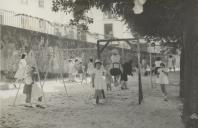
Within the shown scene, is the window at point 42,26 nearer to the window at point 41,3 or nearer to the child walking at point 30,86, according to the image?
the window at point 41,3

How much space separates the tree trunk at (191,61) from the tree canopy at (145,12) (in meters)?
0.30

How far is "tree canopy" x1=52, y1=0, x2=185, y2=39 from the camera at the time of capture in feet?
31.2

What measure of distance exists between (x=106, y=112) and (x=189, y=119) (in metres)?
3.18

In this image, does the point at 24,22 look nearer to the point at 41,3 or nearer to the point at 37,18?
the point at 37,18

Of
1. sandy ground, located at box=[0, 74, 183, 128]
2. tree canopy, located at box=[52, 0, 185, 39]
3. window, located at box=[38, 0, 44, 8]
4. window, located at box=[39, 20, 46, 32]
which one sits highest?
window, located at box=[38, 0, 44, 8]

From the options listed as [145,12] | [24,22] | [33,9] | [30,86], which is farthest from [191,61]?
[33,9]

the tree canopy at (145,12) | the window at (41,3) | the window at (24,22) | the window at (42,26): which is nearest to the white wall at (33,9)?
the window at (41,3)

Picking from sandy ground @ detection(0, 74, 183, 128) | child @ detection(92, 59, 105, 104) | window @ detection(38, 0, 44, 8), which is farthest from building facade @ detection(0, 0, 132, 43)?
sandy ground @ detection(0, 74, 183, 128)

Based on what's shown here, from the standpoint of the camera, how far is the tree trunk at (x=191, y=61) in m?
9.23

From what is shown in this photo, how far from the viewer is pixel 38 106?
43.5 feet

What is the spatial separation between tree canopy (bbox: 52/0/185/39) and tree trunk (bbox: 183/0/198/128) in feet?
1.00

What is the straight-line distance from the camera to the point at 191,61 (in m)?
9.55

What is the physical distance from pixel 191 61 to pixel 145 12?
346 centimetres

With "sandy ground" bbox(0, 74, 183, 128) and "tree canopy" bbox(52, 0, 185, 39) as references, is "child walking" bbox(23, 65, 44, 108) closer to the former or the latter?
"sandy ground" bbox(0, 74, 183, 128)
